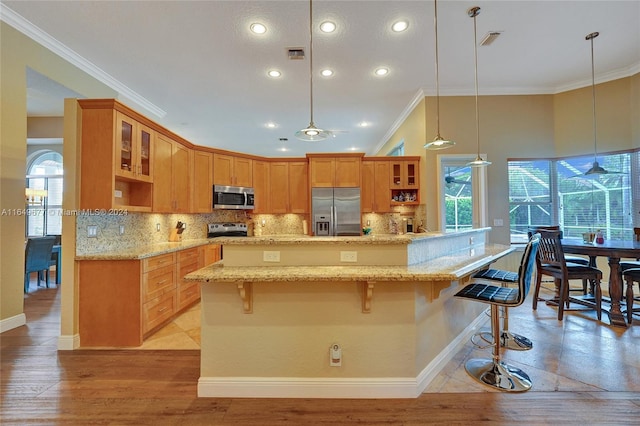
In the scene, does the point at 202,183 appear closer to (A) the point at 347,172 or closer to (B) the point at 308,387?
(A) the point at 347,172

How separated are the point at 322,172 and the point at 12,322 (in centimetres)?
467

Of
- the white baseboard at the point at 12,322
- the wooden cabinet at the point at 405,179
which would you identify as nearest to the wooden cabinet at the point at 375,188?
the wooden cabinet at the point at 405,179

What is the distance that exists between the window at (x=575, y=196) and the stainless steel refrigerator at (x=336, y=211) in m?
2.67

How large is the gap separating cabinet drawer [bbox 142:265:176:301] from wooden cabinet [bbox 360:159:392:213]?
11.3 feet

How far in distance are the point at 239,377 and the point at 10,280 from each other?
314cm

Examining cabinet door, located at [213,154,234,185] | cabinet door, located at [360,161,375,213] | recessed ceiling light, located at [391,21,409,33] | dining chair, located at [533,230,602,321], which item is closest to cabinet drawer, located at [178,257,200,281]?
cabinet door, located at [213,154,234,185]

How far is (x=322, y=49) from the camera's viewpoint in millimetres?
3447

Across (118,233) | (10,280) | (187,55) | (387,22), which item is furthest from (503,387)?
(10,280)

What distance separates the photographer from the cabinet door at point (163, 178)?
3.67 meters

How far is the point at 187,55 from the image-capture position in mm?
3537

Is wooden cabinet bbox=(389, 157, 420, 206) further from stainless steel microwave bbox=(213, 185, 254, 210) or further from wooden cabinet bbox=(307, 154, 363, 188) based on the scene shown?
stainless steel microwave bbox=(213, 185, 254, 210)

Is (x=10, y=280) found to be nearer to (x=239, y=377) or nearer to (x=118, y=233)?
(x=118, y=233)

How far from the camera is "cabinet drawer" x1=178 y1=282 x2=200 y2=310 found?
11.7ft

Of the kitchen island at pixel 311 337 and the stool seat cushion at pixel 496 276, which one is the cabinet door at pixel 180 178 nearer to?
the kitchen island at pixel 311 337
